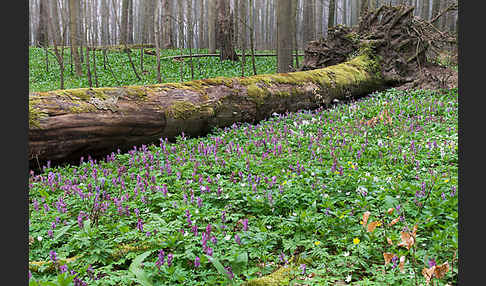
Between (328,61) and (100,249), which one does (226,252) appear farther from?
(328,61)

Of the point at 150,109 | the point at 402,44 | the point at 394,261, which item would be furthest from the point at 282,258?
the point at 402,44

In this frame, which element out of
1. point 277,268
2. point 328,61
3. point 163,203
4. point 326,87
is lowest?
point 277,268

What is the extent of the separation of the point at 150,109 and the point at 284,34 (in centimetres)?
849

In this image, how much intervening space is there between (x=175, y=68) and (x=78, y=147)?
596 inches

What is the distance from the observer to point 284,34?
1364cm

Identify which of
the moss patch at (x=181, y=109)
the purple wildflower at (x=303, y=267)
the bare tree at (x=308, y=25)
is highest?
the bare tree at (x=308, y=25)

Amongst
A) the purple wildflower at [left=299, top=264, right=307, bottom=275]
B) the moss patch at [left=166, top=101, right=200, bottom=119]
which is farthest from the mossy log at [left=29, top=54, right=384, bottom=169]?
the purple wildflower at [left=299, top=264, right=307, bottom=275]

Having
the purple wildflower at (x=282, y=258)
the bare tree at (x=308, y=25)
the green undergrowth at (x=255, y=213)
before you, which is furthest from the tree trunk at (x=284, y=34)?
the bare tree at (x=308, y=25)

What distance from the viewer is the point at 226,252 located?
115 inches

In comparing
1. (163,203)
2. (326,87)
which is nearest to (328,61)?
(326,87)

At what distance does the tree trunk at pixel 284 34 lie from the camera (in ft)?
44.5

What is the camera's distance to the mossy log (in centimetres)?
560

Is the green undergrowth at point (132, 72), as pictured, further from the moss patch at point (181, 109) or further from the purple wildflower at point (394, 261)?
the purple wildflower at point (394, 261)

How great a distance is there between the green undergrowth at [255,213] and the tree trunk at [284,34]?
325 inches
